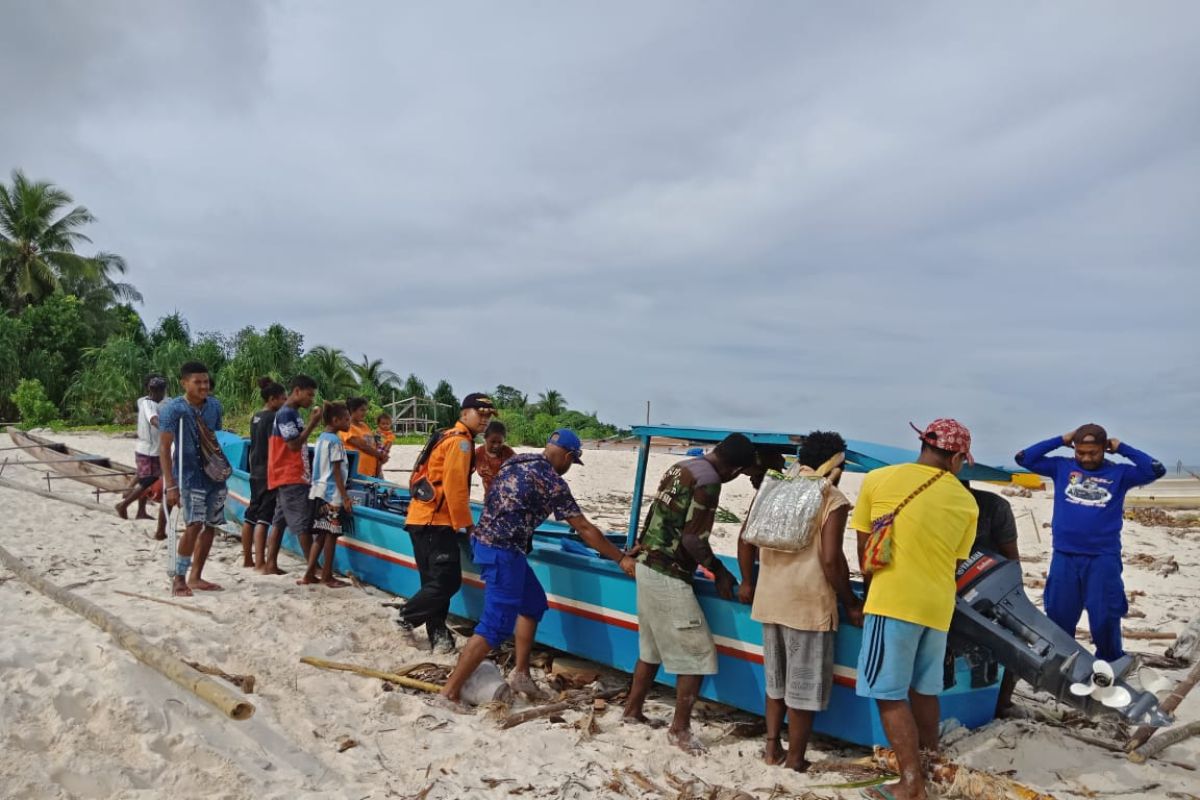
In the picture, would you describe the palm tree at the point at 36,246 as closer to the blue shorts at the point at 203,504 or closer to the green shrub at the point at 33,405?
the green shrub at the point at 33,405

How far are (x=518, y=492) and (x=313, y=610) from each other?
248cm

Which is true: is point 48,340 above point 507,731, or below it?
above

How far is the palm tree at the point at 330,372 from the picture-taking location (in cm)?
3152

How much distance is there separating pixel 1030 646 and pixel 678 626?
5.64 ft

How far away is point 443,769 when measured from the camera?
4078 mm

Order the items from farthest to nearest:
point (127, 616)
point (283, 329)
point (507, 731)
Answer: point (283, 329), point (127, 616), point (507, 731)

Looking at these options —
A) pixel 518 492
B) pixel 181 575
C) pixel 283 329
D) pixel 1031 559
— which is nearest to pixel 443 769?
pixel 518 492

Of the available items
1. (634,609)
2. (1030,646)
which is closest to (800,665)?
(1030,646)

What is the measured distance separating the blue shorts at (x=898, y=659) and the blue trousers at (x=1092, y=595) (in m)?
1.78

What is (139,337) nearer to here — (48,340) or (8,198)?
(48,340)

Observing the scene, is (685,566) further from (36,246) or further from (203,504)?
(36,246)

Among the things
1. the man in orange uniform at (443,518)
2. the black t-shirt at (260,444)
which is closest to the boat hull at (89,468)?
the black t-shirt at (260,444)

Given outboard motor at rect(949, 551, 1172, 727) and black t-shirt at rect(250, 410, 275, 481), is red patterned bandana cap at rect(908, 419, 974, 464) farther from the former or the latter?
black t-shirt at rect(250, 410, 275, 481)

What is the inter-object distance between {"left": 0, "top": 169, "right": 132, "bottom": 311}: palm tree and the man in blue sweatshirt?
37749 mm
